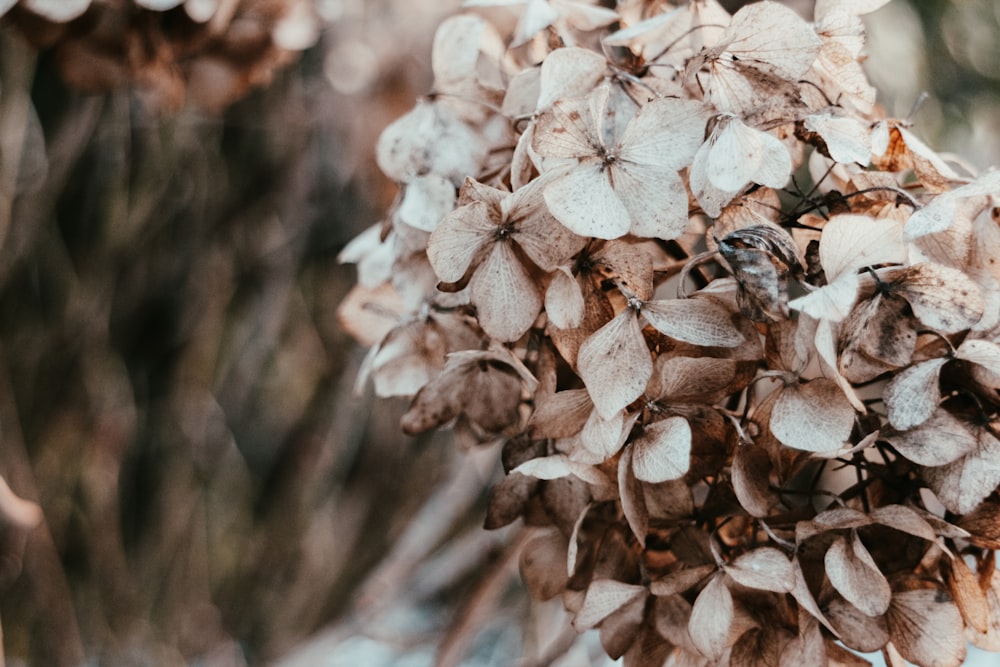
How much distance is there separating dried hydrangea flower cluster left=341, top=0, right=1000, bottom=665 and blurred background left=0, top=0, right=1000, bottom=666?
372 mm

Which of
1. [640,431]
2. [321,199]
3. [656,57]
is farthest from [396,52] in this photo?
[640,431]

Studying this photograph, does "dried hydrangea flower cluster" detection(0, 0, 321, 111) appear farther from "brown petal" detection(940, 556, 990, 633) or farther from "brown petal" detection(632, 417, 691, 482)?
"brown petal" detection(940, 556, 990, 633)

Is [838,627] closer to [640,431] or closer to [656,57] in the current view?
[640,431]

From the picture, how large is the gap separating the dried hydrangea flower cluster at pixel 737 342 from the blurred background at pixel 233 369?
37 centimetres

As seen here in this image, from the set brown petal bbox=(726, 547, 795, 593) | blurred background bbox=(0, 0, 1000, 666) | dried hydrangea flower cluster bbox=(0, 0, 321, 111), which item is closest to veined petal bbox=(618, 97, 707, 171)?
brown petal bbox=(726, 547, 795, 593)

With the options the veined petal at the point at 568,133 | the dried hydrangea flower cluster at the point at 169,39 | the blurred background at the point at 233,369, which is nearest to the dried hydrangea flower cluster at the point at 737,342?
the veined petal at the point at 568,133

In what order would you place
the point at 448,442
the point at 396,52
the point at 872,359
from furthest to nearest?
1. the point at 448,442
2. the point at 396,52
3. the point at 872,359

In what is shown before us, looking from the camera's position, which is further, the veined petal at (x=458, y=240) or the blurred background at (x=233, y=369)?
the blurred background at (x=233, y=369)

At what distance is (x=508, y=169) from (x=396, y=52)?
0.45m

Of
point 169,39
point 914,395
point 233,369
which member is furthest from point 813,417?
point 233,369

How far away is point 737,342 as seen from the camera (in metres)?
0.25

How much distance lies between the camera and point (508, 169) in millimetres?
311

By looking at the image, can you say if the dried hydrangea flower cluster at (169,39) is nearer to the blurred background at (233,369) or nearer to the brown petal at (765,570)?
the blurred background at (233,369)

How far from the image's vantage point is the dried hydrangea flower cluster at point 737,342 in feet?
0.80
